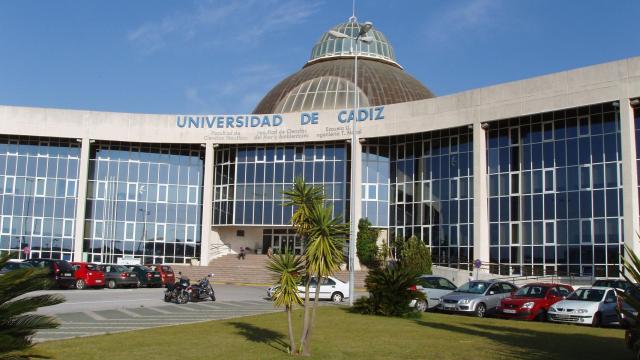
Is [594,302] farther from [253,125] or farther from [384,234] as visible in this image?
[253,125]

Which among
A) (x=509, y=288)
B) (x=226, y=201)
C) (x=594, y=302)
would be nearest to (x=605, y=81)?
(x=509, y=288)

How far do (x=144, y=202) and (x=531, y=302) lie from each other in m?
36.2

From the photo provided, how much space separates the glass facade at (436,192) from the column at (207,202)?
14.0 m

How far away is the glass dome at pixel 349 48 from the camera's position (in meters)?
66.1

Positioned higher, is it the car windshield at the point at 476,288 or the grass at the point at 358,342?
the car windshield at the point at 476,288

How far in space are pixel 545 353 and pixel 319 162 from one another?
38.1m

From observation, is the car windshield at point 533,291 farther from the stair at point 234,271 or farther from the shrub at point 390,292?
the stair at point 234,271

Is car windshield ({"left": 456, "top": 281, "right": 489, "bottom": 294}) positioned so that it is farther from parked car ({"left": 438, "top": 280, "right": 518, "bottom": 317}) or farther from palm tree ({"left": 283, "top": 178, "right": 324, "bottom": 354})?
palm tree ({"left": 283, "top": 178, "right": 324, "bottom": 354})

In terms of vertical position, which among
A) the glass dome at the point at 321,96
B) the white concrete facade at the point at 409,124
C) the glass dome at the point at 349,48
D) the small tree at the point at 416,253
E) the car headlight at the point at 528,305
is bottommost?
the car headlight at the point at 528,305

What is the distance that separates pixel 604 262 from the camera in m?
36.5

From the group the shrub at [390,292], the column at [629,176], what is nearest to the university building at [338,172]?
the column at [629,176]

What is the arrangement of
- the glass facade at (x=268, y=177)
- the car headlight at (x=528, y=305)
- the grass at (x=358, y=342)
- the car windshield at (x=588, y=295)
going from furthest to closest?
the glass facade at (x=268, y=177)
the car headlight at (x=528, y=305)
the car windshield at (x=588, y=295)
the grass at (x=358, y=342)

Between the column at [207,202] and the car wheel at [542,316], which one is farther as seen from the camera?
the column at [207,202]

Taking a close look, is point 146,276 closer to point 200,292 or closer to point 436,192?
point 200,292
